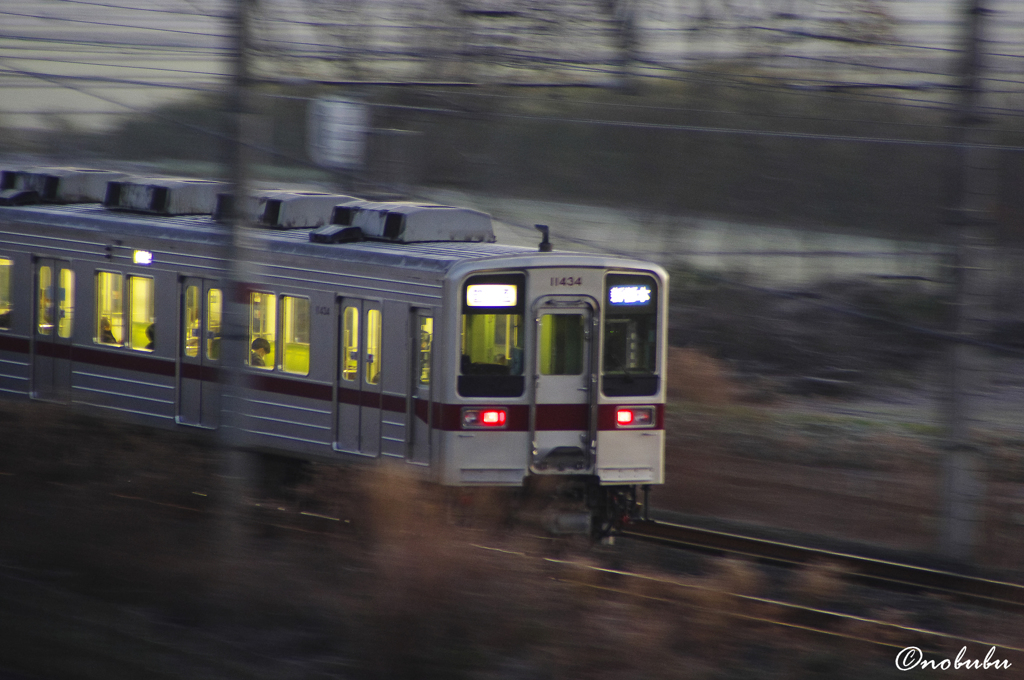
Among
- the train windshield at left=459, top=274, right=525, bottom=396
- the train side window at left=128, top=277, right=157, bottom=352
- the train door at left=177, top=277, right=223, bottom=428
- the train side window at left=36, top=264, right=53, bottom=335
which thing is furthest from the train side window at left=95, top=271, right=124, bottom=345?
the train windshield at left=459, top=274, right=525, bottom=396

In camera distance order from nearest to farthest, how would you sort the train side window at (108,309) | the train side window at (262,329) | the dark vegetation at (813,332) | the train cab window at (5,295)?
1. the train side window at (262,329)
2. the train side window at (108,309)
3. the train cab window at (5,295)
4. the dark vegetation at (813,332)

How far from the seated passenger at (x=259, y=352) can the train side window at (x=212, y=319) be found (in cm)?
53

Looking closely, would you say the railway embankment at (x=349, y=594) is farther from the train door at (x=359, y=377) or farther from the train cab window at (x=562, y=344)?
the train cab window at (x=562, y=344)

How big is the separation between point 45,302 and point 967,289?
A: 9.62m

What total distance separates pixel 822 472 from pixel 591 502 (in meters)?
4.92

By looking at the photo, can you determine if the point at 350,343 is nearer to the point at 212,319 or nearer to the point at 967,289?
the point at 212,319

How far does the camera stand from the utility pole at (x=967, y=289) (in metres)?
10.0

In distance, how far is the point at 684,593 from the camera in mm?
8297

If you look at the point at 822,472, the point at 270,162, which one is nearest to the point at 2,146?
the point at 270,162


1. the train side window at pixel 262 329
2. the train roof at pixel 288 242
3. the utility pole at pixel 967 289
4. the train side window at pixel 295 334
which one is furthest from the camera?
the train side window at pixel 262 329

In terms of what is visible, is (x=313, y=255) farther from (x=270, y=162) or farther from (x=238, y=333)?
(x=270, y=162)

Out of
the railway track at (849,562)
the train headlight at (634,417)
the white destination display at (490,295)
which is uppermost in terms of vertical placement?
the white destination display at (490,295)

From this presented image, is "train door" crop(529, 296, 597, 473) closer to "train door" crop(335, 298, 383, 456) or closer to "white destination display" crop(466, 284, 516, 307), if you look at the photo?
"white destination display" crop(466, 284, 516, 307)

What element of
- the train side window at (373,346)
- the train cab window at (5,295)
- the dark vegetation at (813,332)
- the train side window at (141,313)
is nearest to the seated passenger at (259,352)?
the train side window at (373,346)
